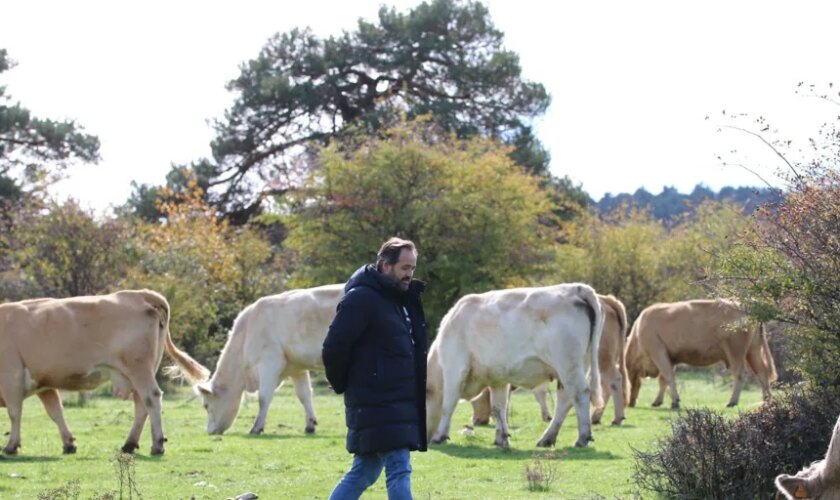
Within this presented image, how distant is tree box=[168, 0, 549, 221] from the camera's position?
5684 centimetres

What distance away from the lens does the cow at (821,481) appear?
7.25m

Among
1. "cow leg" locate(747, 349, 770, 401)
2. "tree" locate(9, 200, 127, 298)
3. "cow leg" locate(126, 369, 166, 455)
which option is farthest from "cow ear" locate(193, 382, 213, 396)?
"tree" locate(9, 200, 127, 298)

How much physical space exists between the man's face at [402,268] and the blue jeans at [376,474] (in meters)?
1.18

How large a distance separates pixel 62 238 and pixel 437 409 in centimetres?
2127

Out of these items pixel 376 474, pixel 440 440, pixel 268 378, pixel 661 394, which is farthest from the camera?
pixel 661 394

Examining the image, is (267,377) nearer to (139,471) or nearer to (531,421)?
(531,421)

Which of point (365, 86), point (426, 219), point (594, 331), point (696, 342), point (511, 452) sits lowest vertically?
point (511, 452)

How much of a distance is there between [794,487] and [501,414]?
963 cm

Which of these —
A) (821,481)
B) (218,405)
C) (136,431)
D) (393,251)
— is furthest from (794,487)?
(218,405)

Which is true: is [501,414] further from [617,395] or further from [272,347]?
[272,347]

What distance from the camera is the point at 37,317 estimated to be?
1595 centimetres

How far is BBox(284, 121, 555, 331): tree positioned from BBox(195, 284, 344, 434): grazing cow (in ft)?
57.6

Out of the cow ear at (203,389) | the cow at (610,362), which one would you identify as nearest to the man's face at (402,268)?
the cow ear at (203,389)

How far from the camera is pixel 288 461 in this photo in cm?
1486
